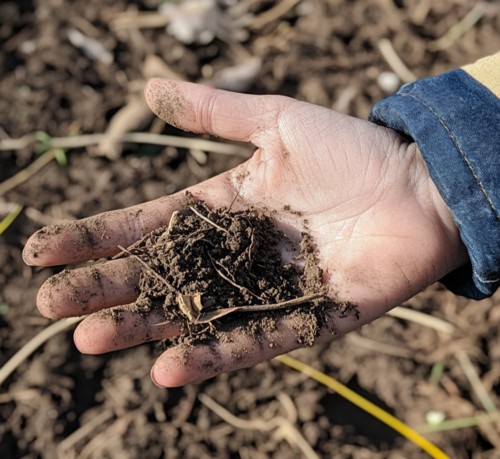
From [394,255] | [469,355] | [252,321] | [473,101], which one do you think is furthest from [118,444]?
[473,101]

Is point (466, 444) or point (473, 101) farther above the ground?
point (473, 101)

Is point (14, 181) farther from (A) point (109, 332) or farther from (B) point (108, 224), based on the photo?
(A) point (109, 332)

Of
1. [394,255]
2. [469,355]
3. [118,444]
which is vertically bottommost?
[118,444]

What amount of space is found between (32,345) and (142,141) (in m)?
1.51

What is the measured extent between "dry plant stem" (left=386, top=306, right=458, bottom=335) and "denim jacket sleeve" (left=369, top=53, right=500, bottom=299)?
0.73m

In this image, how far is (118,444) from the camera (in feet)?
9.14

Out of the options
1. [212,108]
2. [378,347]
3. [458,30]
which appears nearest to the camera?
[212,108]

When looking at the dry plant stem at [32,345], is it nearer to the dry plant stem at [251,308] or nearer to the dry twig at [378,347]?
the dry plant stem at [251,308]

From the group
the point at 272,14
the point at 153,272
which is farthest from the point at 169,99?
the point at 272,14

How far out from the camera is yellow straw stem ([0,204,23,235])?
3352 mm

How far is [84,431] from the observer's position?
2867mm

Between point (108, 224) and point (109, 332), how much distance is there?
541 millimetres

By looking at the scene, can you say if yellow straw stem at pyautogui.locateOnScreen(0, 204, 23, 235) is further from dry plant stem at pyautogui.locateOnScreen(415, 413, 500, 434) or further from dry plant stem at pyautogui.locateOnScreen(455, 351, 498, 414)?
dry plant stem at pyautogui.locateOnScreen(455, 351, 498, 414)

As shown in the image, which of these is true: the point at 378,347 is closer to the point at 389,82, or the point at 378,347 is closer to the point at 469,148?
the point at 469,148
